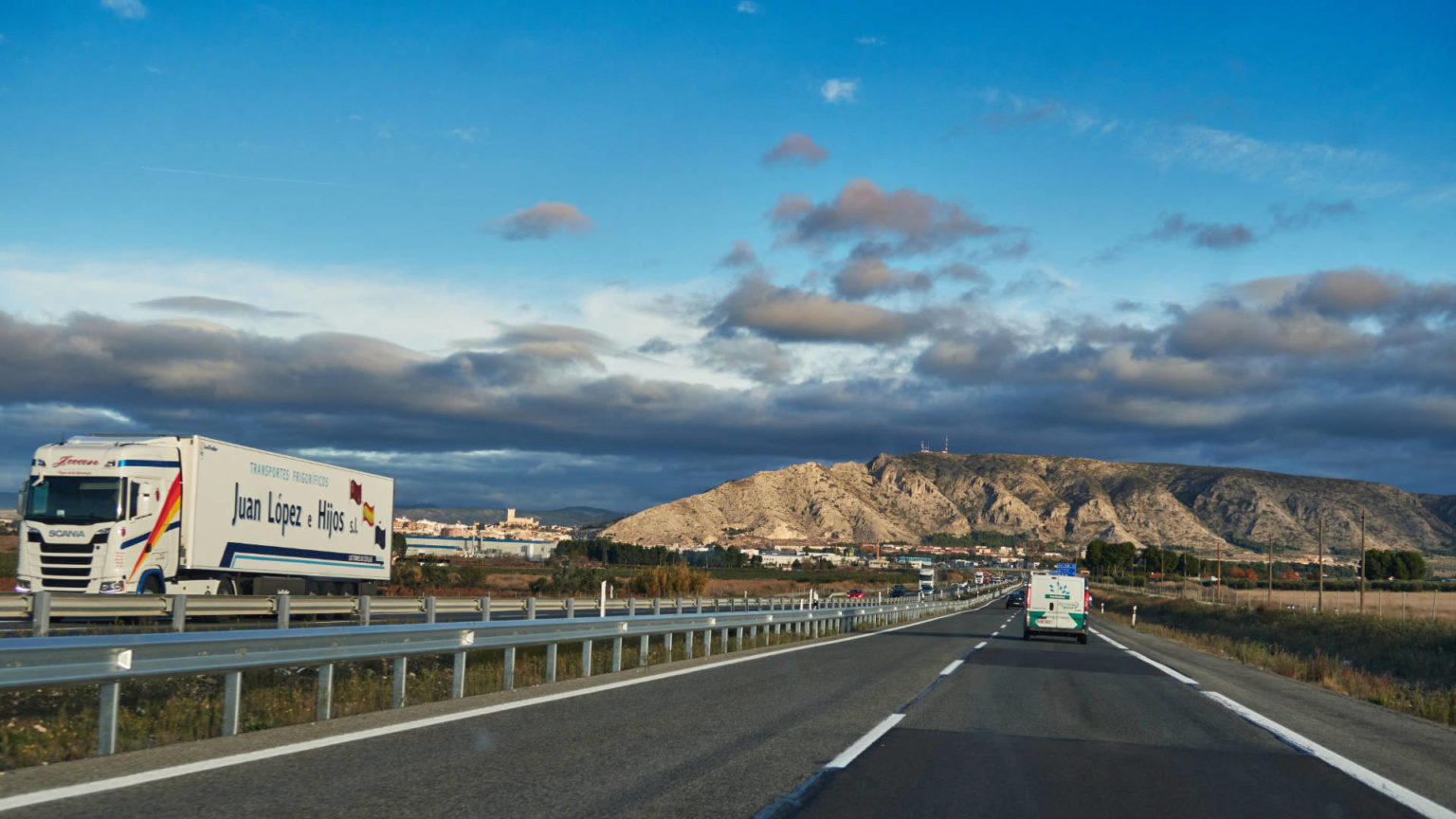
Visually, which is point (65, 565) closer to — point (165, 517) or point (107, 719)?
point (165, 517)

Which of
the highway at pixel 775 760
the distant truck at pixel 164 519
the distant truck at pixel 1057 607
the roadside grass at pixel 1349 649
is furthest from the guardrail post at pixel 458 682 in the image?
the distant truck at pixel 1057 607

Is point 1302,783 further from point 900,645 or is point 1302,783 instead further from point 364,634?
point 900,645

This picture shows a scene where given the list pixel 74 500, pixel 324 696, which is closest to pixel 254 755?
pixel 324 696

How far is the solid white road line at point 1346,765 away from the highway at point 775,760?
0.25 feet

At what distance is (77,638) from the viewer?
7.23 meters

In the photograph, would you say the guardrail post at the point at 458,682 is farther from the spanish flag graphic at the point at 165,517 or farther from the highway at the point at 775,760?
the spanish flag graphic at the point at 165,517

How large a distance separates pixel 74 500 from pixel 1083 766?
2227cm

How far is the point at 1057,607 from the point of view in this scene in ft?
110

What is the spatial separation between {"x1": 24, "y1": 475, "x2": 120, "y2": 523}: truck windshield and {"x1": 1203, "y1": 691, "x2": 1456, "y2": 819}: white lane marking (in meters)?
21.8

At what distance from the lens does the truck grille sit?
23.0m

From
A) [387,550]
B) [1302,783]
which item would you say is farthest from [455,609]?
[1302,783]

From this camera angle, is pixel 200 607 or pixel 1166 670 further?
pixel 200 607

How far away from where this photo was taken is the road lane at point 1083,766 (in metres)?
7.07

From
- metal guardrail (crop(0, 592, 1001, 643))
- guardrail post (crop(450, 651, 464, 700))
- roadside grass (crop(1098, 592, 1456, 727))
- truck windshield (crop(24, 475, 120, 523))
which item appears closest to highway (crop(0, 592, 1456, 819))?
guardrail post (crop(450, 651, 464, 700))
